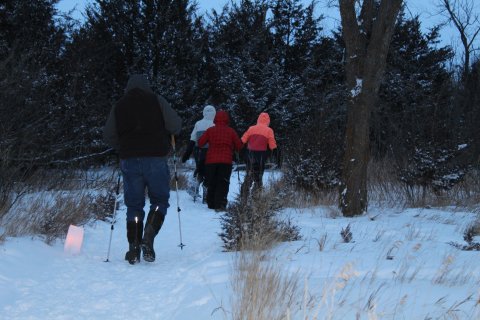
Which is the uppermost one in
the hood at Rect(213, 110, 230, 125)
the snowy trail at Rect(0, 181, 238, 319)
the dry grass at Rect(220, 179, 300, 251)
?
the hood at Rect(213, 110, 230, 125)

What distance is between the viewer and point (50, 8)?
15.3m

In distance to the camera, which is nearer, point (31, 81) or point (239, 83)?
point (31, 81)

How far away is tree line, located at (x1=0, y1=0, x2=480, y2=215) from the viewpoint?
364 inches

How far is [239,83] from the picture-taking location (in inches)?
846

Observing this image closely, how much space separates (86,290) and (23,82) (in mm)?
6510

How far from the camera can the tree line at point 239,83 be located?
926cm

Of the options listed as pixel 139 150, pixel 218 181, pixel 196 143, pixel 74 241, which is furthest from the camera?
pixel 196 143

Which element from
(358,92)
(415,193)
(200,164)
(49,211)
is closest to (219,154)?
(200,164)

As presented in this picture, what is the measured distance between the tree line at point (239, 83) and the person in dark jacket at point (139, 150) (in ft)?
9.30

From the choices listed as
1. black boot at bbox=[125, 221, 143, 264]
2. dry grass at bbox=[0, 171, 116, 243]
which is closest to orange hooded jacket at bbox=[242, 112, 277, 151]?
dry grass at bbox=[0, 171, 116, 243]

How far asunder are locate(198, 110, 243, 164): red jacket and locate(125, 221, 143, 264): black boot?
13.6ft

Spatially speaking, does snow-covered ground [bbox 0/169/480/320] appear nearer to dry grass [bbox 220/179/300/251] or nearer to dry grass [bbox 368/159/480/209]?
dry grass [bbox 220/179/300/251]

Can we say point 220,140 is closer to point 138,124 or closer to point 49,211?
point 49,211

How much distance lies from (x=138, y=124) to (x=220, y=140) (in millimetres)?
4161
